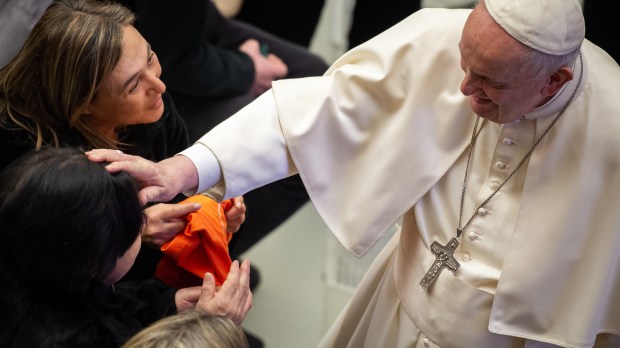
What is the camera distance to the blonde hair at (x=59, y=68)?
6.73ft

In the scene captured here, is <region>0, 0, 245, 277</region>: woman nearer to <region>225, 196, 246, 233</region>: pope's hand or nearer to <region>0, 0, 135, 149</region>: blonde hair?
<region>0, 0, 135, 149</region>: blonde hair

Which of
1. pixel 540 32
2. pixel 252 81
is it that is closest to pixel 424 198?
pixel 540 32

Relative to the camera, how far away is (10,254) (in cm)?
180

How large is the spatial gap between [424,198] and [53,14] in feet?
3.16

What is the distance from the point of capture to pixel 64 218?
1687mm

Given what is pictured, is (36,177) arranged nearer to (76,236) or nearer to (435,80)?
(76,236)

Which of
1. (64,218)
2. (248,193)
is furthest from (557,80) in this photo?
(248,193)

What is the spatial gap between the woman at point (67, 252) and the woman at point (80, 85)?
0.27 m

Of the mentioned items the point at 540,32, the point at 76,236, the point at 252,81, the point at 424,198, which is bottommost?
the point at 252,81

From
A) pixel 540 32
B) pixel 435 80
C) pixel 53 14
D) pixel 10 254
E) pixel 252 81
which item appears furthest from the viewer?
pixel 252 81

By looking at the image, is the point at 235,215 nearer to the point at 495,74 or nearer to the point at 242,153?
the point at 242,153

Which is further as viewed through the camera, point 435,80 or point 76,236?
point 435,80

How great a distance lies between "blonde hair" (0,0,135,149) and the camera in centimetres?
205

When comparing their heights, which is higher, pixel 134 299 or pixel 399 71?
pixel 399 71
